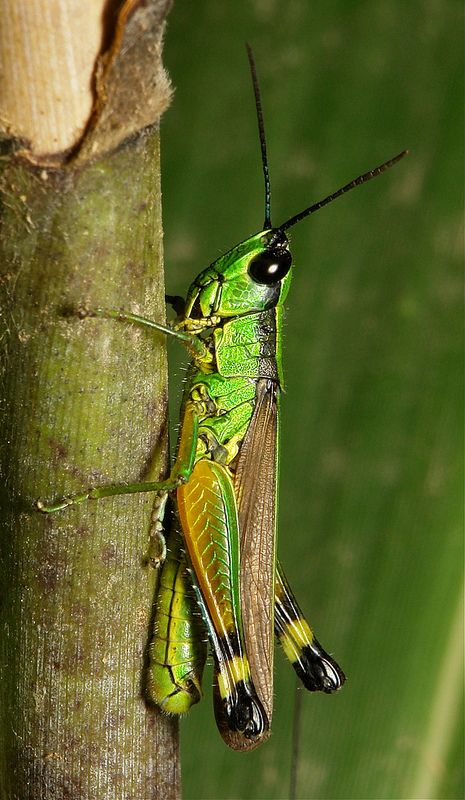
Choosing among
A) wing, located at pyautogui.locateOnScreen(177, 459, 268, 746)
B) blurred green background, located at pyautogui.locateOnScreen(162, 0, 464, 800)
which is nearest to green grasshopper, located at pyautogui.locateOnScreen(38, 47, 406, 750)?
wing, located at pyautogui.locateOnScreen(177, 459, 268, 746)

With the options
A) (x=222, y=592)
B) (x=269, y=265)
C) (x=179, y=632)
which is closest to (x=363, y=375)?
(x=269, y=265)

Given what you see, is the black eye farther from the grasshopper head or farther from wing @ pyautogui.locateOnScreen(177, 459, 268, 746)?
wing @ pyautogui.locateOnScreen(177, 459, 268, 746)

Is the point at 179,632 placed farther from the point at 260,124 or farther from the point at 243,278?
the point at 260,124

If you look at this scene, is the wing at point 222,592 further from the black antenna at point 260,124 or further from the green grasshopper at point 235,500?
the black antenna at point 260,124

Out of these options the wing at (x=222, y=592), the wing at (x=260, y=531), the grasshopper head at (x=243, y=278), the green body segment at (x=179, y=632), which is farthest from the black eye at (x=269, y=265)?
the green body segment at (x=179, y=632)

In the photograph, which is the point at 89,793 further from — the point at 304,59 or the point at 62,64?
the point at 304,59

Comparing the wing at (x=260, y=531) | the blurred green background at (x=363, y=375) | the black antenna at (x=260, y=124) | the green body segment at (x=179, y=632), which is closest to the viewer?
the green body segment at (x=179, y=632)

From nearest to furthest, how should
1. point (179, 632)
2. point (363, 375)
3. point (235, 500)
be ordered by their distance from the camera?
1. point (179, 632)
2. point (235, 500)
3. point (363, 375)
